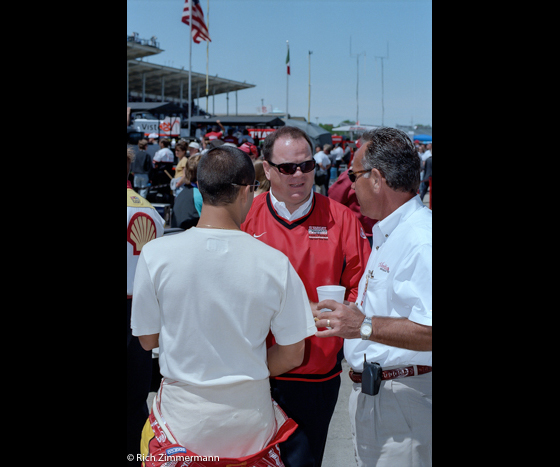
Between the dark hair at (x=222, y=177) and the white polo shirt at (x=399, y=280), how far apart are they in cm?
72

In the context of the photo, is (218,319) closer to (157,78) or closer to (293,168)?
(293,168)

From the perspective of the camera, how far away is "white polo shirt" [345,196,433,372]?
6.28ft

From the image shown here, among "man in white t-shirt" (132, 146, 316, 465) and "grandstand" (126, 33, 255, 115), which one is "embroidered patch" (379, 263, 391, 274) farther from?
"grandstand" (126, 33, 255, 115)

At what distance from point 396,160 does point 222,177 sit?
0.80 m

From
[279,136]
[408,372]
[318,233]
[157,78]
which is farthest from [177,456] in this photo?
[157,78]

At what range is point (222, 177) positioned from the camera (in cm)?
199

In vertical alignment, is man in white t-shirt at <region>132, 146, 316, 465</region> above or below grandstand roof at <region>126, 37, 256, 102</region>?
below

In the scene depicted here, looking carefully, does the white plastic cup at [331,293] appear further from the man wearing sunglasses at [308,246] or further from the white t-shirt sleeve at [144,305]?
the white t-shirt sleeve at [144,305]

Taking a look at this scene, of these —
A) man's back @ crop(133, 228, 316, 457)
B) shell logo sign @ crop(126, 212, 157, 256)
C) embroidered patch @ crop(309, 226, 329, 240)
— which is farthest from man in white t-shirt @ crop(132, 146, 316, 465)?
shell logo sign @ crop(126, 212, 157, 256)

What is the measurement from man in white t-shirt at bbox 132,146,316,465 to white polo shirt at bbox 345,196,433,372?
354mm
